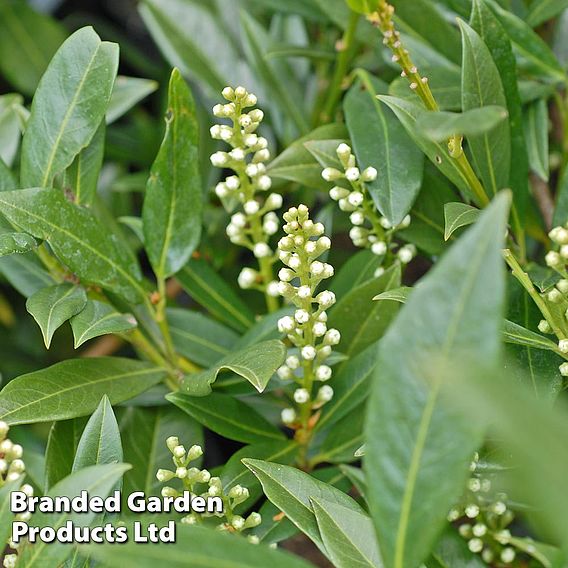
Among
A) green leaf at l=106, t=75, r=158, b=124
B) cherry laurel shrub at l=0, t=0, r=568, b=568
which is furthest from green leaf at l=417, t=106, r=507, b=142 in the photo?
green leaf at l=106, t=75, r=158, b=124

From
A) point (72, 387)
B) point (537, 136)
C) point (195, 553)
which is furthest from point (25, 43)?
point (195, 553)

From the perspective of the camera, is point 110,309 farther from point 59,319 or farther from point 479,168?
point 479,168

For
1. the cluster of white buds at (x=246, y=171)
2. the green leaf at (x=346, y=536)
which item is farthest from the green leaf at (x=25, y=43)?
the green leaf at (x=346, y=536)

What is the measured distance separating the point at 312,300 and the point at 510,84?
410mm

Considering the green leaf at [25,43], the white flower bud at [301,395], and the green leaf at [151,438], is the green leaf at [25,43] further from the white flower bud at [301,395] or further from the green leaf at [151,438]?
the white flower bud at [301,395]

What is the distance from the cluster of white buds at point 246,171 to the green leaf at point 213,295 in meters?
0.09

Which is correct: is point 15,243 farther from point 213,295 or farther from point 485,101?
point 485,101

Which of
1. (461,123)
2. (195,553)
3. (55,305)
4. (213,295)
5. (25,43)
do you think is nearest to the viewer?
(195,553)

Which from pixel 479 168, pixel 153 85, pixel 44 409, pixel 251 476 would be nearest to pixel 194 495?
pixel 251 476

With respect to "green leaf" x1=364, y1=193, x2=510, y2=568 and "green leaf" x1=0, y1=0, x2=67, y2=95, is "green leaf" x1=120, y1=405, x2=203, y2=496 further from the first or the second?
"green leaf" x1=0, y1=0, x2=67, y2=95

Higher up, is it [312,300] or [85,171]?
[85,171]

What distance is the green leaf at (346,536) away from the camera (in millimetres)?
788

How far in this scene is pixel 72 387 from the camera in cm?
99

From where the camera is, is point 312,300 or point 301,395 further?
point 301,395
